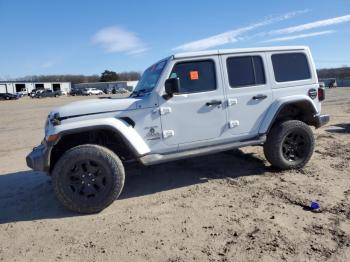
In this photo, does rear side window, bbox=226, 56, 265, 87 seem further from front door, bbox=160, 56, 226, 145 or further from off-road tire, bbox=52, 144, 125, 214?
off-road tire, bbox=52, 144, 125, 214

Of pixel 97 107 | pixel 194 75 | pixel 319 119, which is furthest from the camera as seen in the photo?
pixel 319 119

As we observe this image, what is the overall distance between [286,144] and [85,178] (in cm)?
343

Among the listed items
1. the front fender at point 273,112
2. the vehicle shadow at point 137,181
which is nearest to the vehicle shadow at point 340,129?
the vehicle shadow at point 137,181

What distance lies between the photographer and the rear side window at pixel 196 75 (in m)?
5.28

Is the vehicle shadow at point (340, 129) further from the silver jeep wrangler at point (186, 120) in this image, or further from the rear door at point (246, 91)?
the rear door at point (246, 91)

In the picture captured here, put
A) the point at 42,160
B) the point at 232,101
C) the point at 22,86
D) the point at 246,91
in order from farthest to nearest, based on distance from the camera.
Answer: the point at 22,86 < the point at 246,91 < the point at 232,101 < the point at 42,160

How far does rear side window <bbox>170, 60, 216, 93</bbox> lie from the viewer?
5.28m

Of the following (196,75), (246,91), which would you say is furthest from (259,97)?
(196,75)

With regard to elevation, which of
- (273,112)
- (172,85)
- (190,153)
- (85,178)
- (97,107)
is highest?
(172,85)

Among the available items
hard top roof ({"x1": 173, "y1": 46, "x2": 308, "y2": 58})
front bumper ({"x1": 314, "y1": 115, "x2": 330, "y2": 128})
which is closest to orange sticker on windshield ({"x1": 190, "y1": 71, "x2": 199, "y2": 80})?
hard top roof ({"x1": 173, "y1": 46, "x2": 308, "y2": 58})

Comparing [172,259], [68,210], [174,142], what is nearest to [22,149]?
[68,210]

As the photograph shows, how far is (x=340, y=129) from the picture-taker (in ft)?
32.9

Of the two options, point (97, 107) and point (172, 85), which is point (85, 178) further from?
point (172, 85)

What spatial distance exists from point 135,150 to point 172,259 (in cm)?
181
